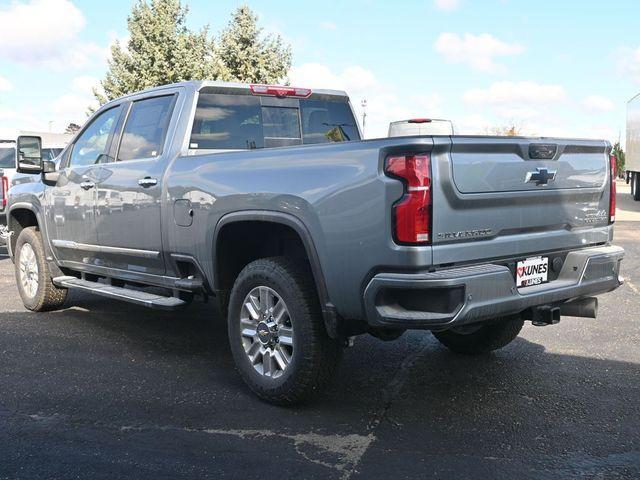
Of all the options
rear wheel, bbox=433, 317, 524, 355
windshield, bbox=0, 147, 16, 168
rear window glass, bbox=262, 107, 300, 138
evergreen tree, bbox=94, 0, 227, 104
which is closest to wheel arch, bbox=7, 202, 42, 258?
rear window glass, bbox=262, 107, 300, 138

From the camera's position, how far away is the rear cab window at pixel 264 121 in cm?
518

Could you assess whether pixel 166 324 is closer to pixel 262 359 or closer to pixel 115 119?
pixel 115 119

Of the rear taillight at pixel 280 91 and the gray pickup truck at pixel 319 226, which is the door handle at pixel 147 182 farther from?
the rear taillight at pixel 280 91

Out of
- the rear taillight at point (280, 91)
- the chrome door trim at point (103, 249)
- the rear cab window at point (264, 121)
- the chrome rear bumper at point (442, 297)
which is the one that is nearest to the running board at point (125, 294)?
the chrome door trim at point (103, 249)

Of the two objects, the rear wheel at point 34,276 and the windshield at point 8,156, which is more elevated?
the windshield at point 8,156

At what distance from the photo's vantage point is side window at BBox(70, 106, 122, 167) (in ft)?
19.3

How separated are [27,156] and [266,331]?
10.8 feet

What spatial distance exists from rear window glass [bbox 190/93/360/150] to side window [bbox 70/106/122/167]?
1.08 metres

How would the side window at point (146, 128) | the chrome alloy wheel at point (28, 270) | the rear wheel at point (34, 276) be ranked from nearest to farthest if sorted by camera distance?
the side window at point (146, 128), the rear wheel at point (34, 276), the chrome alloy wheel at point (28, 270)

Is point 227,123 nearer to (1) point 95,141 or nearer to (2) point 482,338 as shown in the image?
(1) point 95,141

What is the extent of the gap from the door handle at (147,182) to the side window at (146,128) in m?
0.22

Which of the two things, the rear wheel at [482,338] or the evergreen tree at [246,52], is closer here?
the rear wheel at [482,338]

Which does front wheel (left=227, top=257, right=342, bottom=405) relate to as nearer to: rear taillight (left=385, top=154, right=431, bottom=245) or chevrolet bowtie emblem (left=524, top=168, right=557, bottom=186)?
rear taillight (left=385, top=154, right=431, bottom=245)

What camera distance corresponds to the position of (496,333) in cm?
496
